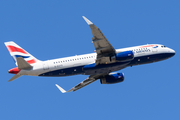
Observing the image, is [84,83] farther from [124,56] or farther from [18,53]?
[18,53]

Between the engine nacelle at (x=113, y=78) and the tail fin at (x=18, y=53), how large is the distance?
45.5 ft

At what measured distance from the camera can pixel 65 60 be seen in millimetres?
52781

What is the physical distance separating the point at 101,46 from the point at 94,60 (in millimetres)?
4744

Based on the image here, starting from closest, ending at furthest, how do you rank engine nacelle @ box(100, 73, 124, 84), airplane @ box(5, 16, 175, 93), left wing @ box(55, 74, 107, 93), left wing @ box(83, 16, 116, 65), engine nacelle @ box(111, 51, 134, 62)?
left wing @ box(83, 16, 116, 65) → airplane @ box(5, 16, 175, 93) → engine nacelle @ box(111, 51, 134, 62) → engine nacelle @ box(100, 73, 124, 84) → left wing @ box(55, 74, 107, 93)

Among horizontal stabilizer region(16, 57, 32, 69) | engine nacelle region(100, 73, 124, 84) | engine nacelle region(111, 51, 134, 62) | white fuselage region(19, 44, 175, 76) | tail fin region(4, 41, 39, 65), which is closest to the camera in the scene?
horizontal stabilizer region(16, 57, 32, 69)

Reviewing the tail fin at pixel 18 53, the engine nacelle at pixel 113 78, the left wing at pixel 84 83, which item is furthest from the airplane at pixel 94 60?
the left wing at pixel 84 83

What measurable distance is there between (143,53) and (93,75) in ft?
34.7

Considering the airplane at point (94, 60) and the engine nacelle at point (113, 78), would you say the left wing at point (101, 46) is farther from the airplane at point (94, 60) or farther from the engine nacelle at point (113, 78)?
the engine nacelle at point (113, 78)

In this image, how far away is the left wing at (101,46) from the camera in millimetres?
45481

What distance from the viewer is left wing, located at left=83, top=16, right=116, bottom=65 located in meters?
45.5

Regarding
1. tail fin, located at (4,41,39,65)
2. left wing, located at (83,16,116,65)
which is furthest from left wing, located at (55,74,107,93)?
tail fin, located at (4,41,39,65)

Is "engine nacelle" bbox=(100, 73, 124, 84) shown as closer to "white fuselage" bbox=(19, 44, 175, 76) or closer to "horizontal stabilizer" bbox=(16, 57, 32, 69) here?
"white fuselage" bbox=(19, 44, 175, 76)

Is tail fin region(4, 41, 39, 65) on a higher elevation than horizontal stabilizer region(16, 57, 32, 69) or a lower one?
higher

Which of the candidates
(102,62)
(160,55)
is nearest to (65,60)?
(102,62)
